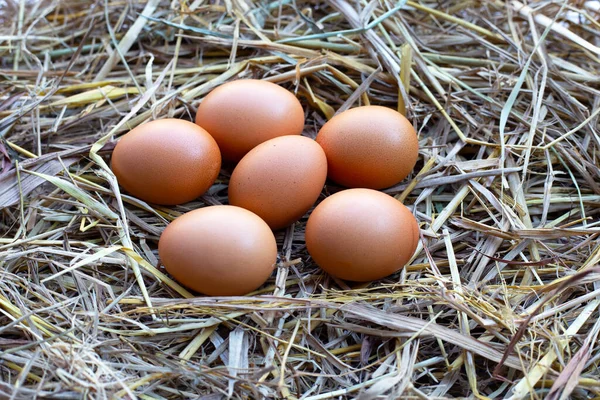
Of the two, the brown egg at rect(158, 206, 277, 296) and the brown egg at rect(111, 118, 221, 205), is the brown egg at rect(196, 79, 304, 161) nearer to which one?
the brown egg at rect(111, 118, 221, 205)

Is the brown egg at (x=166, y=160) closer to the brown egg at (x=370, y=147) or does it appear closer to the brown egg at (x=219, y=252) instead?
the brown egg at (x=219, y=252)

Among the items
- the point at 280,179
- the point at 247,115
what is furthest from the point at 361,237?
the point at 247,115

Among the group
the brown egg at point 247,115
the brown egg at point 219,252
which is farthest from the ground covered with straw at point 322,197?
the brown egg at point 247,115

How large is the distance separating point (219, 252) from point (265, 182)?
0.23m

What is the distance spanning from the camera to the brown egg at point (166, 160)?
1451mm

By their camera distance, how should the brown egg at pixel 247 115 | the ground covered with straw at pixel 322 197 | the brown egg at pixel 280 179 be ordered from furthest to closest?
the brown egg at pixel 247 115 < the brown egg at pixel 280 179 < the ground covered with straw at pixel 322 197

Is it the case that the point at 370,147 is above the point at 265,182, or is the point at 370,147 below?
above

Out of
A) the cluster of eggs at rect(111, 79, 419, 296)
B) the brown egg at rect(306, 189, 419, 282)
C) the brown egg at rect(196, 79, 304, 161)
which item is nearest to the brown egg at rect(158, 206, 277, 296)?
the cluster of eggs at rect(111, 79, 419, 296)

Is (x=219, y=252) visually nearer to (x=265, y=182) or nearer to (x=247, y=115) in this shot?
(x=265, y=182)

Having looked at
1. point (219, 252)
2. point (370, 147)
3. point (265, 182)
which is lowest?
point (219, 252)

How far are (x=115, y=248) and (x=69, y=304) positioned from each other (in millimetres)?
163

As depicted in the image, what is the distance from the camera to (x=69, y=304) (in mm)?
1281

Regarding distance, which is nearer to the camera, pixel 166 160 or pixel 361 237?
pixel 361 237

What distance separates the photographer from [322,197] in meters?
1.60
